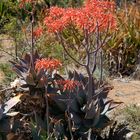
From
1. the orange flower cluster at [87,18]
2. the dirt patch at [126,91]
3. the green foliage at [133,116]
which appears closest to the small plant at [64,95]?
the orange flower cluster at [87,18]

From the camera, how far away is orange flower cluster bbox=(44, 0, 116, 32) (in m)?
4.20

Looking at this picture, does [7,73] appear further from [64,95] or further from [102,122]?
[102,122]

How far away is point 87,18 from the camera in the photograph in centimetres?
421

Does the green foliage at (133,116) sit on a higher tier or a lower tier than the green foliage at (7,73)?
lower

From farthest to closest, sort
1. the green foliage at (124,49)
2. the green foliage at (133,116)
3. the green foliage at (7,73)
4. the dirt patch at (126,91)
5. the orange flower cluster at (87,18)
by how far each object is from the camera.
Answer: the green foliage at (124,49) < the dirt patch at (126,91) < the green foliage at (7,73) < the green foliage at (133,116) < the orange flower cluster at (87,18)

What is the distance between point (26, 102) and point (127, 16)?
4.55 meters

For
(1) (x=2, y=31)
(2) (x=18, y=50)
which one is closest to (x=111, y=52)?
(2) (x=18, y=50)

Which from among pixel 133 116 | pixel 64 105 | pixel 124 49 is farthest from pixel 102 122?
pixel 124 49

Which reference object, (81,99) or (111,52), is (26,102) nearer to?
(81,99)

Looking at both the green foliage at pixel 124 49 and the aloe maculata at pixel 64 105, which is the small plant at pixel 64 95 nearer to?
the aloe maculata at pixel 64 105

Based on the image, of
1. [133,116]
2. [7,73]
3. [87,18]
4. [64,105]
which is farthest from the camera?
[7,73]

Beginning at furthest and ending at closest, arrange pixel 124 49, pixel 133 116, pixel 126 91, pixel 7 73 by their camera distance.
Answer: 1. pixel 124 49
2. pixel 126 91
3. pixel 7 73
4. pixel 133 116

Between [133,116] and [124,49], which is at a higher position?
[124,49]

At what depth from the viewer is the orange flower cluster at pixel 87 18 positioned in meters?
4.20
